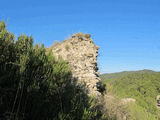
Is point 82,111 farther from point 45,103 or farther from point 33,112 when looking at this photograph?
point 33,112

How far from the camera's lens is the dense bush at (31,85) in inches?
188

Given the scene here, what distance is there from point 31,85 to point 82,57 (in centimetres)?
635

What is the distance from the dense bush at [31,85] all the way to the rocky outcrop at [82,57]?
118 inches

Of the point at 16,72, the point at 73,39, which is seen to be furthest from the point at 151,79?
the point at 16,72

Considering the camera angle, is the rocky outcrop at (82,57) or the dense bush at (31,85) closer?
the dense bush at (31,85)

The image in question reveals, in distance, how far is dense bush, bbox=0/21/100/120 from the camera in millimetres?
4770

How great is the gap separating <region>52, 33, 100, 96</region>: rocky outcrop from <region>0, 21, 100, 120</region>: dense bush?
118 inches

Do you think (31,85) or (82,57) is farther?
(82,57)

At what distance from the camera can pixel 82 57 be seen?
1092 centimetres

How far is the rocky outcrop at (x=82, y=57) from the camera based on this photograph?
9.84m

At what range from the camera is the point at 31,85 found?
5.02 m

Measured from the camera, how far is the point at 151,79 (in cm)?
3169

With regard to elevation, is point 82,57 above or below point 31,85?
above

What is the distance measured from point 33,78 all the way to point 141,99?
1054 inches
